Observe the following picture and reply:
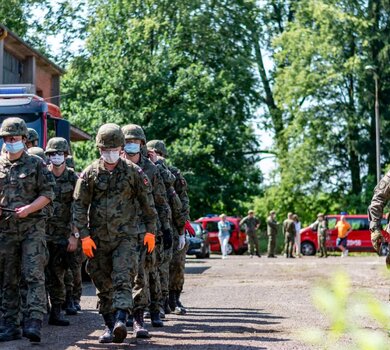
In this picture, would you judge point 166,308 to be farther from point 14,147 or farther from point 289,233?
point 289,233

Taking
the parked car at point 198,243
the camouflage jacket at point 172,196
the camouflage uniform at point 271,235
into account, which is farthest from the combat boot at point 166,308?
the camouflage uniform at point 271,235

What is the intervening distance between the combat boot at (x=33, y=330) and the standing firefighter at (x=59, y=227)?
6.62 ft

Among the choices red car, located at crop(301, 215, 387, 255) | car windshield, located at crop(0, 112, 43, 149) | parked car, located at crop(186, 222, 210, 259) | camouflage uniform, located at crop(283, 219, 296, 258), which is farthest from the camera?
red car, located at crop(301, 215, 387, 255)

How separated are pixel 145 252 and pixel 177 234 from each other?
232 centimetres

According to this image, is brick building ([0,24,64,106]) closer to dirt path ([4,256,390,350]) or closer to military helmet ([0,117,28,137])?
dirt path ([4,256,390,350])

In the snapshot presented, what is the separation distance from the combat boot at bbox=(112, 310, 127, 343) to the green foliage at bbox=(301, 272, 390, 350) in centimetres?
670

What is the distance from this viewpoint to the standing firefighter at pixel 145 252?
9.02 metres

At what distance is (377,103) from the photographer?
45.5 meters

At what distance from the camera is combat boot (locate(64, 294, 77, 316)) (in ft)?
37.2

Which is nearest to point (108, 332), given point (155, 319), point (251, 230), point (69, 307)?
point (155, 319)

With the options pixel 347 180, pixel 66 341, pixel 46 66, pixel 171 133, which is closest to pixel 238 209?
pixel 171 133

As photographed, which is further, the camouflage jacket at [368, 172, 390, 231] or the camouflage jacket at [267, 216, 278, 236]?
the camouflage jacket at [267, 216, 278, 236]

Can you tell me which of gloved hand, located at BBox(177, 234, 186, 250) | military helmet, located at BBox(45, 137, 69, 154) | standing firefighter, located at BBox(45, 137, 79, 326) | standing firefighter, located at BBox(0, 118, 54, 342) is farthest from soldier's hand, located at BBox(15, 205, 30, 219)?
gloved hand, located at BBox(177, 234, 186, 250)

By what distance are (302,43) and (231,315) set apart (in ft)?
131
